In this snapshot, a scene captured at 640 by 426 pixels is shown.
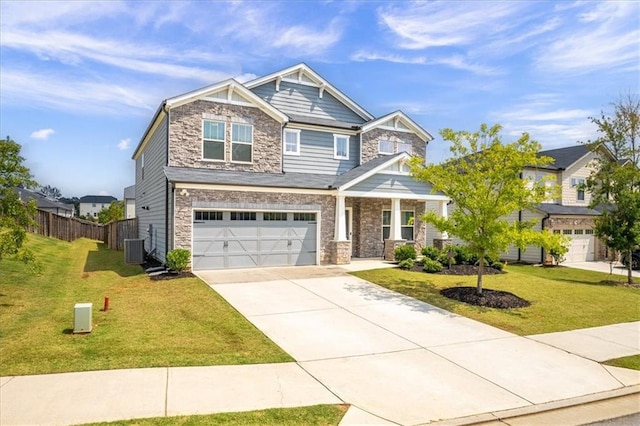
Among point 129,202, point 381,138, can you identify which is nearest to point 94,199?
point 129,202

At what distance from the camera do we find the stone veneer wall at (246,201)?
1539 centimetres

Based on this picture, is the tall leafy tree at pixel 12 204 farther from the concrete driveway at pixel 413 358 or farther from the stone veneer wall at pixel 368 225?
the stone veneer wall at pixel 368 225

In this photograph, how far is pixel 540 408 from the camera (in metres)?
5.80

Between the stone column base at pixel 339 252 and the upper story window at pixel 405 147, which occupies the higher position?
the upper story window at pixel 405 147

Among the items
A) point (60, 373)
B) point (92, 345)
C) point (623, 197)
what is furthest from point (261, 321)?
point (623, 197)

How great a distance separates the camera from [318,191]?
18031mm

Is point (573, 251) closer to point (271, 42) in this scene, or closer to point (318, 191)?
point (318, 191)

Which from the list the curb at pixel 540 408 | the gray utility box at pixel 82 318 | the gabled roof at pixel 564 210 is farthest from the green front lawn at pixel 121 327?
the gabled roof at pixel 564 210

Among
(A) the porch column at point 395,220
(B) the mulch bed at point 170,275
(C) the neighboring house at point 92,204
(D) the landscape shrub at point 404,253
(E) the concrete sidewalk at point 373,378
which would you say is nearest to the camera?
(E) the concrete sidewalk at point 373,378

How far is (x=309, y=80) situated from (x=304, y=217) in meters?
8.42

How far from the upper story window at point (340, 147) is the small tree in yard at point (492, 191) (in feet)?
29.8

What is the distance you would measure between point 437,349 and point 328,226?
35.3 feet

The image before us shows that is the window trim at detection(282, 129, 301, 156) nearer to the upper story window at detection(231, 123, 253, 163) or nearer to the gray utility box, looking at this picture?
the upper story window at detection(231, 123, 253, 163)

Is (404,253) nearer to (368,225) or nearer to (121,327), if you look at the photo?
(368,225)
